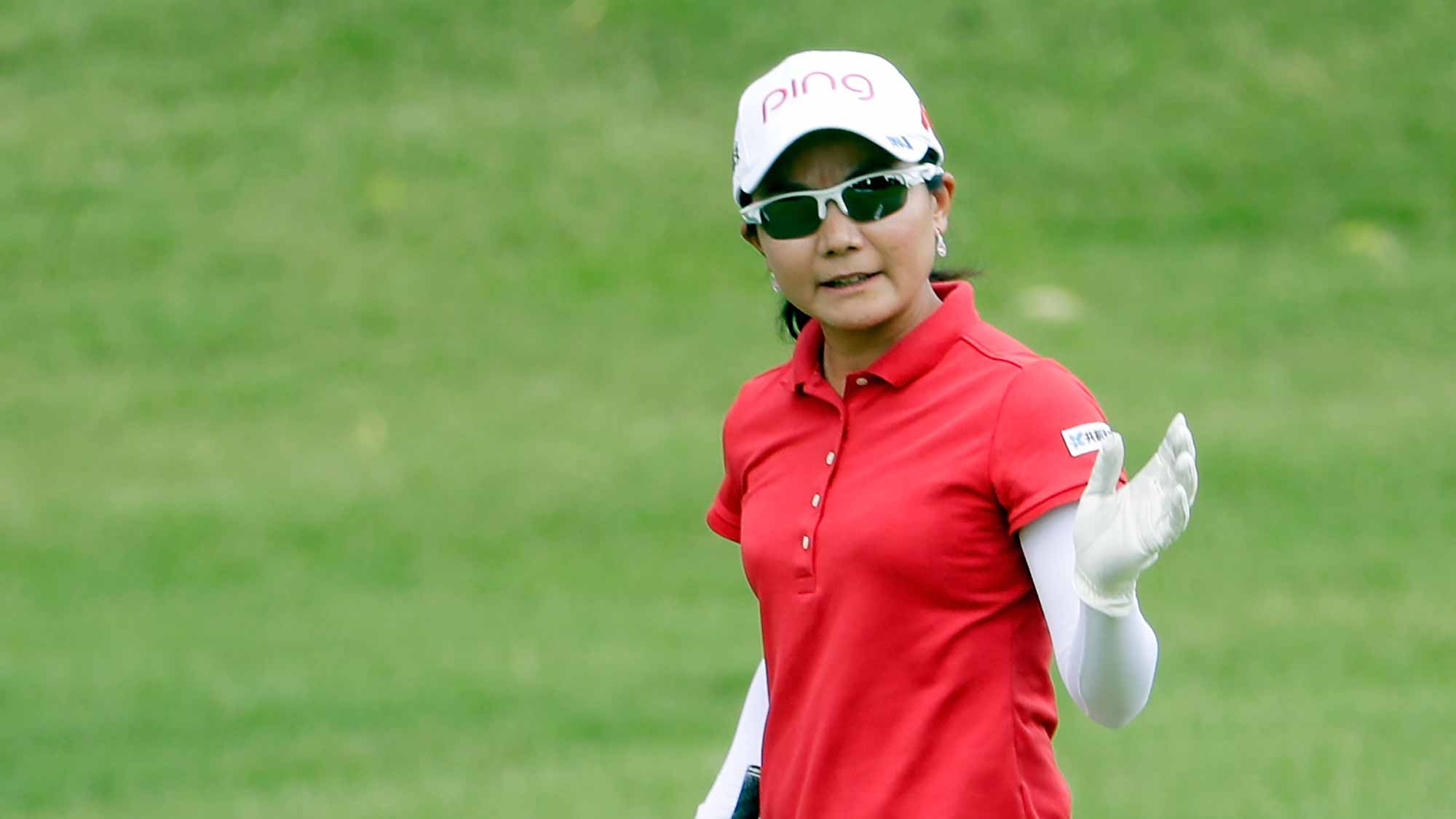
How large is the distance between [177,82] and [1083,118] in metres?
5.90

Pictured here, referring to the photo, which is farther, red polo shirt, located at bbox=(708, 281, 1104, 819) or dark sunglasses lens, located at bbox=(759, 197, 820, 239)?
dark sunglasses lens, located at bbox=(759, 197, 820, 239)

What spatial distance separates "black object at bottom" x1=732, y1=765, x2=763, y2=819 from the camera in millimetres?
3035

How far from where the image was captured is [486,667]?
344 inches

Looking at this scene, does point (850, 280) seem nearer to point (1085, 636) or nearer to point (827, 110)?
point (827, 110)

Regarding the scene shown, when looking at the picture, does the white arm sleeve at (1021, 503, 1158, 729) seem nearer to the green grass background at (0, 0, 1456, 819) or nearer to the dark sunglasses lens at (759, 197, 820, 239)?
the dark sunglasses lens at (759, 197, 820, 239)

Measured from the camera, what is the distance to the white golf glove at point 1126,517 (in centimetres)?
231

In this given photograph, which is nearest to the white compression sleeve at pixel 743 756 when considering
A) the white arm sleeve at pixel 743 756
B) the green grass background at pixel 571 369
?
the white arm sleeve at pixel 743 756

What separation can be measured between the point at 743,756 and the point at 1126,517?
0.94 metres

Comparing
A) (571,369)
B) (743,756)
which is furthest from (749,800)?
(571,369)

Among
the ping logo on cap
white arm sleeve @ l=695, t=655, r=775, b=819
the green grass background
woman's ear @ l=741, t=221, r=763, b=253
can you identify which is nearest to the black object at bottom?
white arm sleeve @ l=695, t=655, r=775, b=819

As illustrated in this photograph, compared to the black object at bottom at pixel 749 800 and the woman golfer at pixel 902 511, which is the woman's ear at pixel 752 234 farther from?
the black object at bottom at pixel 749 800

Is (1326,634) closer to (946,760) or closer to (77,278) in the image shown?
(946,760)

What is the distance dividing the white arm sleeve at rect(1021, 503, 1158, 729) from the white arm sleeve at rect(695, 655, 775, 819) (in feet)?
1.96

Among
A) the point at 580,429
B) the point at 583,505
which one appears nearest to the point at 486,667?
the point at 583,505
